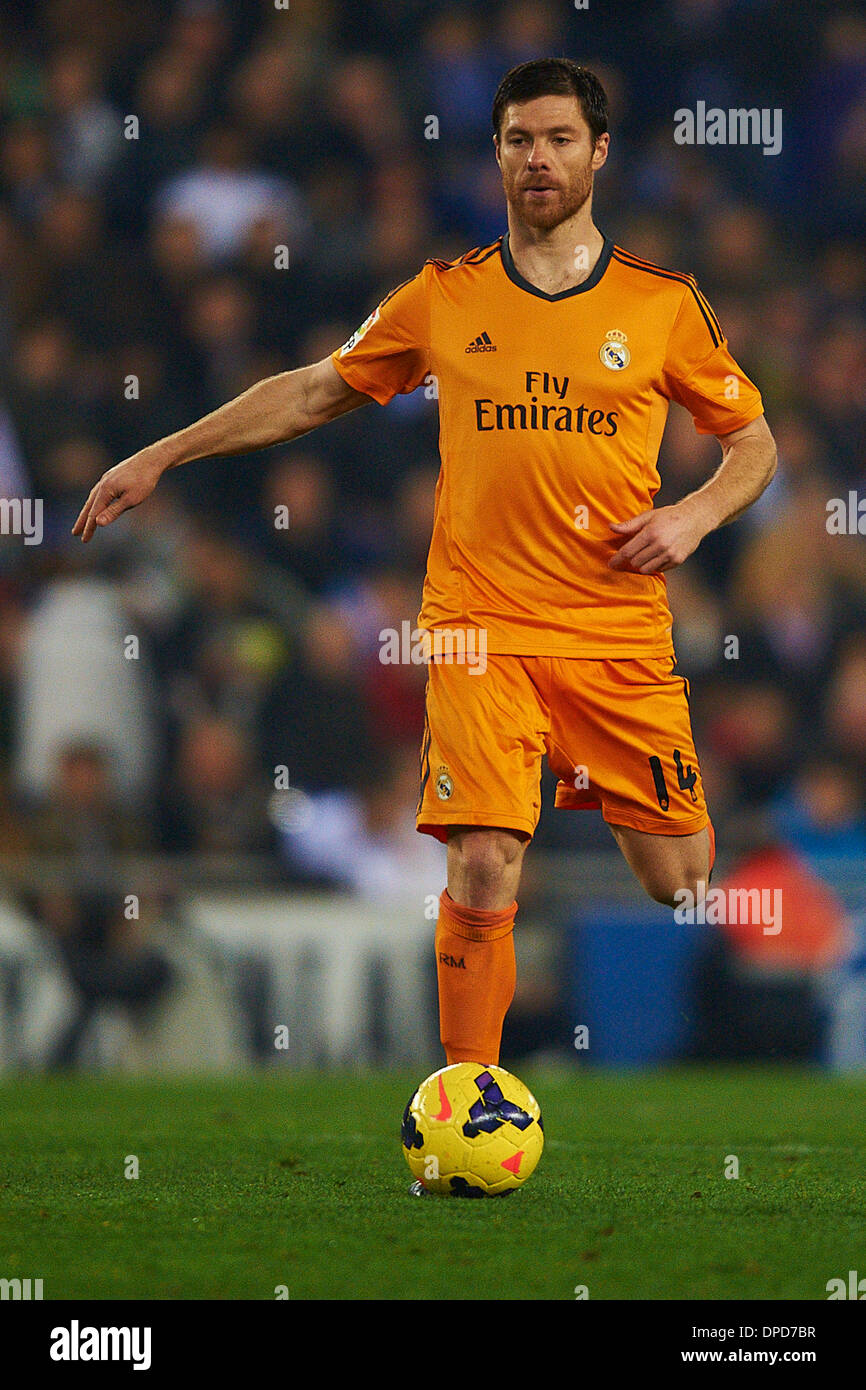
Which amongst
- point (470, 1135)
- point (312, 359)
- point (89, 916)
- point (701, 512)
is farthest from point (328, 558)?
point (470, 1135)

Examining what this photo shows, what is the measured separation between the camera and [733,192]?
41.9ft

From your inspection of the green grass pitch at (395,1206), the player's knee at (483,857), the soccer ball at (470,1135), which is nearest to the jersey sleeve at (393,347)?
the player's knee at (483,857)

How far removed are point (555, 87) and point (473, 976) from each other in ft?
6.76

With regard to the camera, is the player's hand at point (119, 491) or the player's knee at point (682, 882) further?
the player's knee at point (682, 882)

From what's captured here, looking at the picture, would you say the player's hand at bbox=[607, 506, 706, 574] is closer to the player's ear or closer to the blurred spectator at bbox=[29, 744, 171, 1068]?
the player's ear

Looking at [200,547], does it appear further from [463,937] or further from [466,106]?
[463,937]

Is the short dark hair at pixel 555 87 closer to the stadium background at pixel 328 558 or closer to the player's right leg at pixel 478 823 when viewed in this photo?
the player's right leg at pixel 478 823

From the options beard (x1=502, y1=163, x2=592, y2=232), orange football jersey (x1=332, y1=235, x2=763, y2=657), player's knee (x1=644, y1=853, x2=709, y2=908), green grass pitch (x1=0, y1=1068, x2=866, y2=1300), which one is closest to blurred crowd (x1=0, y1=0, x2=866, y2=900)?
green grass pitch (x1=0, y1=1068, x2=866, y2=1300)

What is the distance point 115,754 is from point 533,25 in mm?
5743

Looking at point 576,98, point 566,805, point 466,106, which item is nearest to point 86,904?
point 566,805

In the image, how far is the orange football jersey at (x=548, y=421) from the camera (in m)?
4.96

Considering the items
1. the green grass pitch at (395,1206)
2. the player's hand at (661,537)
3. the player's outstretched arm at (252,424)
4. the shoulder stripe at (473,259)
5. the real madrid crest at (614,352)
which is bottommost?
the green grass pitch at (395,1206)

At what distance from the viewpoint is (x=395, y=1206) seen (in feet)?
14.7

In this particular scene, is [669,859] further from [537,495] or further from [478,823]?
[537,495]
